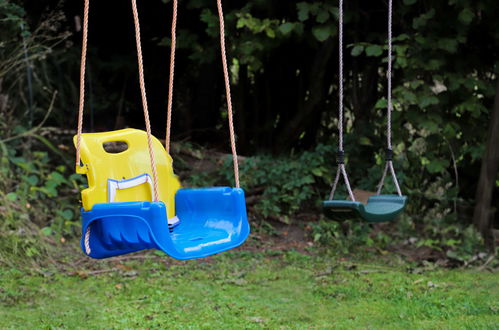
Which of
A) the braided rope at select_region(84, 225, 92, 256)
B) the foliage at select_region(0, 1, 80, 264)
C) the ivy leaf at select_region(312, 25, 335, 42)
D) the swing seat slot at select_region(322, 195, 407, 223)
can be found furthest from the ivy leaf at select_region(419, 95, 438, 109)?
the braided rope at select_region(84, 225, 92, 256)

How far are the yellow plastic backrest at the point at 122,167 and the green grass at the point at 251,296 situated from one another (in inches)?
41.4

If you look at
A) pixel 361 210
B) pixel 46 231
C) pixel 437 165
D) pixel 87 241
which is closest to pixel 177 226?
pixel 87 241

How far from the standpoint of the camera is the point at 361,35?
7.33 m

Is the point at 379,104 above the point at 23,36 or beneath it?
beneath

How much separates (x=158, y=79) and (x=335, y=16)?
293 centimetres

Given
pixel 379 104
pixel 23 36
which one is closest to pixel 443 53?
pixel 379 104

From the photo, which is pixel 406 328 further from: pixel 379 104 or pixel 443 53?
pixel 443 53

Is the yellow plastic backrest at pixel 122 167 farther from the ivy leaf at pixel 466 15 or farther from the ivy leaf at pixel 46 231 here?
the ivy leaf at pixel 466 15

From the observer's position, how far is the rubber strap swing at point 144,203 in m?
2.81

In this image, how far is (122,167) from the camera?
3.39 m

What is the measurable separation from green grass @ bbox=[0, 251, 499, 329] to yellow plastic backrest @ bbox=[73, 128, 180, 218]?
1.05 metres

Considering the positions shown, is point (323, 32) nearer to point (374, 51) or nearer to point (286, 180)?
point (374, 51)

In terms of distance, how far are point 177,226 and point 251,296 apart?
1.49 m

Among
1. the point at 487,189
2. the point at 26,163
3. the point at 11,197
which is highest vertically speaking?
the point at 26,163
